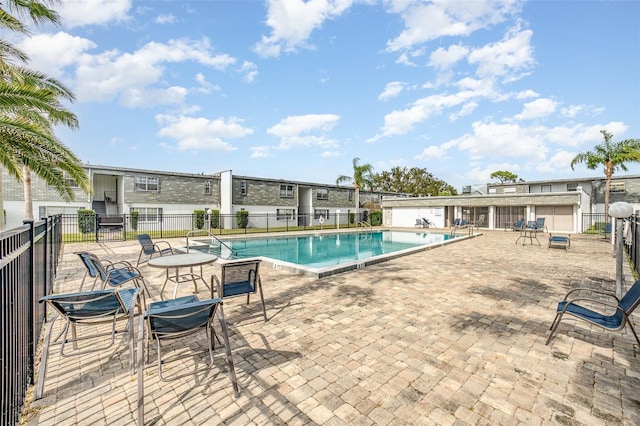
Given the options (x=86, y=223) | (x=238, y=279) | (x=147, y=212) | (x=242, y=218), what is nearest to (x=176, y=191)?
(x=147, y=212)

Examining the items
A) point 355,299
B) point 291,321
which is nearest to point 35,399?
point 291,321

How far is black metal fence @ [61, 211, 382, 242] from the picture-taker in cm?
1854

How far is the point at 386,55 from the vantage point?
56.5 feet

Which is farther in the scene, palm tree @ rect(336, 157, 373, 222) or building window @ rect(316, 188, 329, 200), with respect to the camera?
building window @ rect(316, 188, 329, 200)

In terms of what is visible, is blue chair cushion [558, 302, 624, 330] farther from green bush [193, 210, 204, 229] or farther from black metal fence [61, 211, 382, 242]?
green bush [193, 210, 204, 229]

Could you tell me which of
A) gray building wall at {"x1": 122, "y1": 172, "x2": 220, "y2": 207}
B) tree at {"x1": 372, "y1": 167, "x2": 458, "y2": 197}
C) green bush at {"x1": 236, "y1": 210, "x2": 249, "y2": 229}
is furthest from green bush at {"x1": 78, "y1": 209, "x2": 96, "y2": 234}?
tree at {"x1": 372, "y1": 167, "x2": 458, "y2": 197}

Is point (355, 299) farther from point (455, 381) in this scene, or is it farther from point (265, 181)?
point (265, 181)

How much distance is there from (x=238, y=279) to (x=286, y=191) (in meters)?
27.5

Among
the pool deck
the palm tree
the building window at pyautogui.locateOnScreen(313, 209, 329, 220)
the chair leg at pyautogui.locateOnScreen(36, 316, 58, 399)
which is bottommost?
the pool deck

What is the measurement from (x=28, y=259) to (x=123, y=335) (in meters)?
1.52

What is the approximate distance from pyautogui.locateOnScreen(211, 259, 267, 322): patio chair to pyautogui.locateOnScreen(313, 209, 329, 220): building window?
28.8 metres

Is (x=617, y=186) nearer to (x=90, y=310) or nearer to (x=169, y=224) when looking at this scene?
(x=90, y=310)

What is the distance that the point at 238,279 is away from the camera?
468cm

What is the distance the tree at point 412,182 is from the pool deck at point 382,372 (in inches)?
1817
